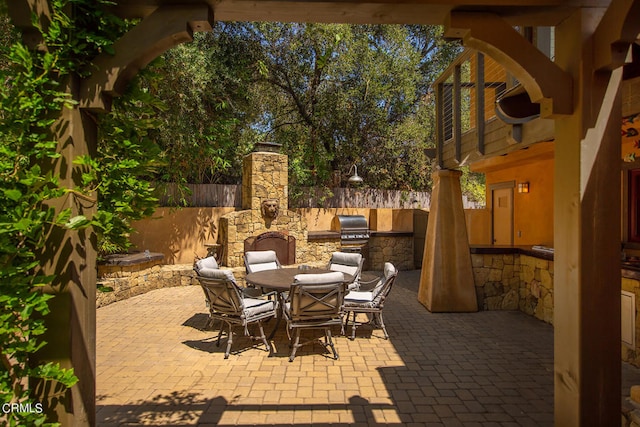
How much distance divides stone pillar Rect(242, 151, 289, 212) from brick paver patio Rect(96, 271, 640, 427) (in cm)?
421

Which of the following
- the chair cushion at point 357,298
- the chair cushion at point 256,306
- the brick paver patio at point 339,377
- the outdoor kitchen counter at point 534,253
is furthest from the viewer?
the chair cushion at point 357,298

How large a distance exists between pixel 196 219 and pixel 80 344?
27.4 ft

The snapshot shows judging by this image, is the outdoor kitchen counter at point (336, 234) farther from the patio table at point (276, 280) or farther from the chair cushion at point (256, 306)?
the chair cushion at point (256, 306)

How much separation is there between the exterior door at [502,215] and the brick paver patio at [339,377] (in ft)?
12.3

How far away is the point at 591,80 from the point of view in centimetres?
205

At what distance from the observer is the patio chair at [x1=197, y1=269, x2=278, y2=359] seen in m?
4.40

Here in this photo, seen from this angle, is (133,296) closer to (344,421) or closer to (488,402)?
(344,421)

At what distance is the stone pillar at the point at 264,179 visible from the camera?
928cm

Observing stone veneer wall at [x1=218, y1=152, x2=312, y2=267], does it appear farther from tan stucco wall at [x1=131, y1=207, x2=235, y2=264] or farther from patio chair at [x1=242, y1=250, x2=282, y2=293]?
patio chair at [x1=242, y1=250, x2=282, y2=293]

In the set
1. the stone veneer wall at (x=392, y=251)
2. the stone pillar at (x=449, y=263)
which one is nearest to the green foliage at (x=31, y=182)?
the stone pillar at (x=449, y=263)

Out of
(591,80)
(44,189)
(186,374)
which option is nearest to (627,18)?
(591,80)

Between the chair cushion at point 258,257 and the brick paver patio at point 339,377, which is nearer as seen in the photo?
the brick paver patio at point 339,377

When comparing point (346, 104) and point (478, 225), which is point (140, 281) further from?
point (478, 225)
